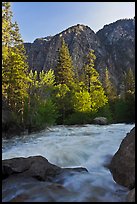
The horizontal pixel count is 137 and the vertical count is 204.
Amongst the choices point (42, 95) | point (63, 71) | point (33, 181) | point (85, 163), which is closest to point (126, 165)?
point (33, 181)

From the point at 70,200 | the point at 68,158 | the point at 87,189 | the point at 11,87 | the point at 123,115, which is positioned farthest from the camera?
the point at 123,115

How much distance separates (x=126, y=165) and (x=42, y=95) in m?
16.5

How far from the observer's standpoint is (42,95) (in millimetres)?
21750

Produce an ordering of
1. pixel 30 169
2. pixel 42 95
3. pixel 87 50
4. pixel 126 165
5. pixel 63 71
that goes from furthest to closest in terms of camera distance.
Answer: pixel 87 50 → pixel 63 71 → pixel 42 95 → pixel 30 169 → pixel 126 165

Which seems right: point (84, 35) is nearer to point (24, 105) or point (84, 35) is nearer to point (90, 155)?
point (24, 105)

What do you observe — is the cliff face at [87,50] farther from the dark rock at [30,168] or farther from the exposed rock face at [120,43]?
the dark rock at [30,168]

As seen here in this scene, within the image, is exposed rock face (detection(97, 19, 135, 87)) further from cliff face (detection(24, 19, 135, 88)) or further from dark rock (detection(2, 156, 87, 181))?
dark rock (detection(2, 156, 87, 181))

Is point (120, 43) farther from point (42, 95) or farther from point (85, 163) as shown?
point (85, 163)

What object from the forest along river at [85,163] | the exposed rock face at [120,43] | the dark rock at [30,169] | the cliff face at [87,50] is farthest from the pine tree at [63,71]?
the exposed rock face at [120,43]

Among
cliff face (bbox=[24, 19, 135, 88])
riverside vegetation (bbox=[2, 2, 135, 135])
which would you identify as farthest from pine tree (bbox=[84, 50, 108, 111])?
cliff face (bbox=[24, 19, 135, 88])

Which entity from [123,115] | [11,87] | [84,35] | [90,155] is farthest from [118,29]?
→ [90,155]

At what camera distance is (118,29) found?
421 ft

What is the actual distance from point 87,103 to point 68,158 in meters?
17.2

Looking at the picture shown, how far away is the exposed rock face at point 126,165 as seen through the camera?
5477 mm
